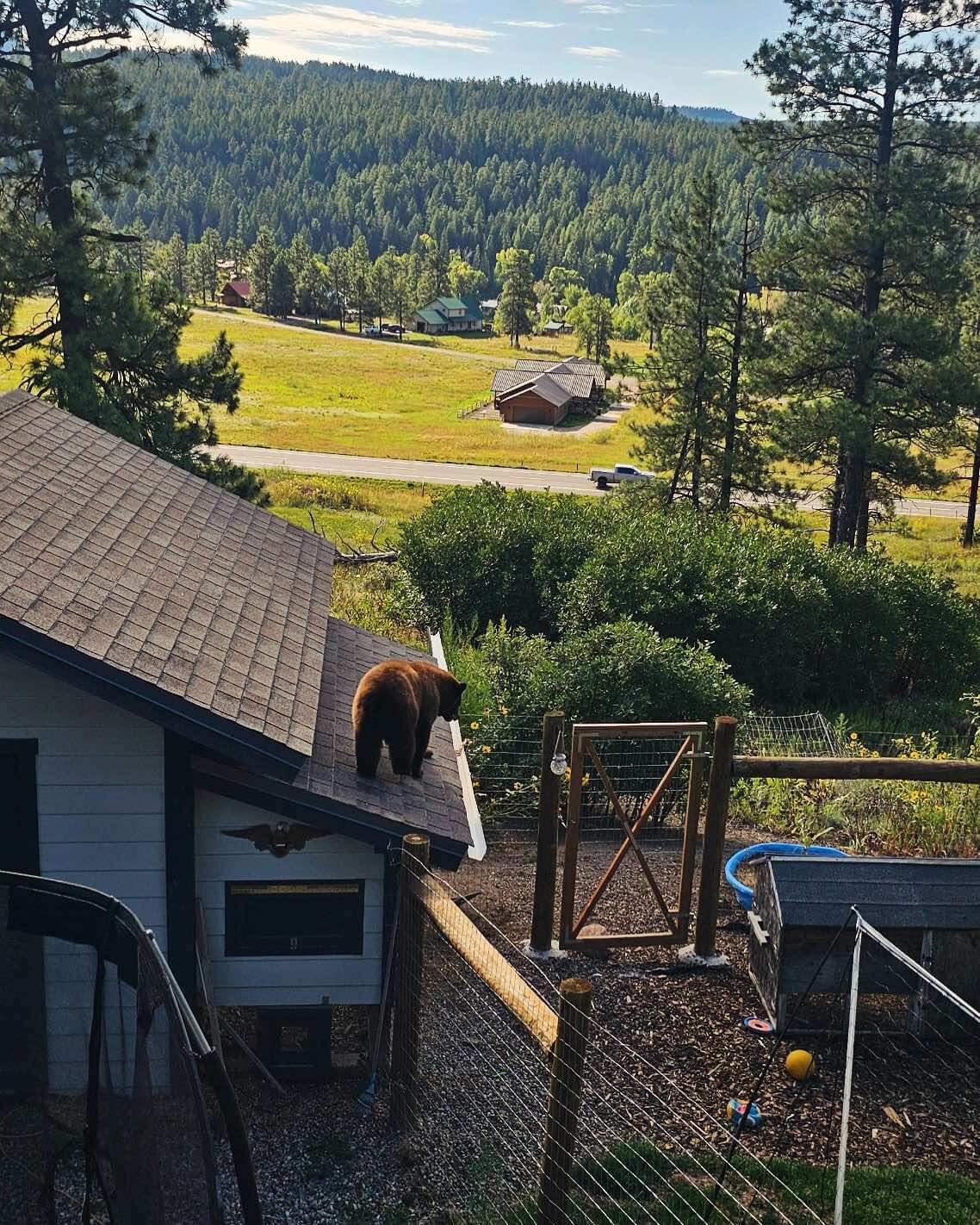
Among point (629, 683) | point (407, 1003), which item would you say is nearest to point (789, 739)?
point (629, 683)

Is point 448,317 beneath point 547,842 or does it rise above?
→ above

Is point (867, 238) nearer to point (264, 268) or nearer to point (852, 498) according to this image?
point (852, 498)

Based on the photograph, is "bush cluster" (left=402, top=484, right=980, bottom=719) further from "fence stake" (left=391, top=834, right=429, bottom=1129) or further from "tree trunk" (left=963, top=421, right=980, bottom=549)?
"tree trunk" (left=963, top=421, right=980, bottom=549)

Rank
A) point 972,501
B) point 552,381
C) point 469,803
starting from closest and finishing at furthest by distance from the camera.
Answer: point 469,803, point 972,501, point 552,381

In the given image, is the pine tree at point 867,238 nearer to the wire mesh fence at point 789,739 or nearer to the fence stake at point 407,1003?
the wire mesh fence at point 789,739

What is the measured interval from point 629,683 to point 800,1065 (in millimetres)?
5916

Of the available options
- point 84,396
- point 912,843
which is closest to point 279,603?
point 912,843

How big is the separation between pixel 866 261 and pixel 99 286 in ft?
59.2

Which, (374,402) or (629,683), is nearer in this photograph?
(629,683)

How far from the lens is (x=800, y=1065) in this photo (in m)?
7.86

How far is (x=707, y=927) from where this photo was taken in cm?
928

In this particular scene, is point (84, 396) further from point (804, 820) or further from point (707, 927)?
point (707, 927)

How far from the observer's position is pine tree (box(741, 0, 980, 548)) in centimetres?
2792

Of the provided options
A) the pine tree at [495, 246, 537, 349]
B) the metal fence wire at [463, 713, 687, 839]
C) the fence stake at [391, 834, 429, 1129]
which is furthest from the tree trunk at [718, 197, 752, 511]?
the pine tree at [495, 246, 537, 349]
